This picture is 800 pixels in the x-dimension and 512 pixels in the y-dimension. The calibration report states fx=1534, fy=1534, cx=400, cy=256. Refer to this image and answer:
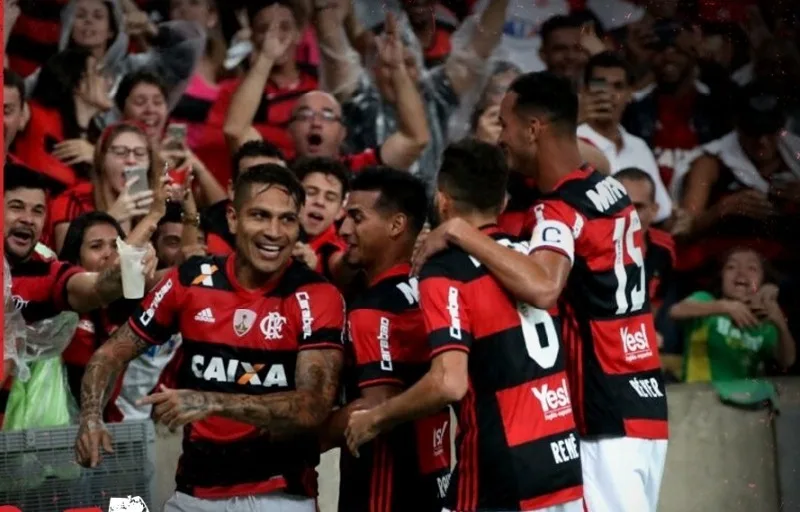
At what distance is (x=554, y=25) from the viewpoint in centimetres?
802

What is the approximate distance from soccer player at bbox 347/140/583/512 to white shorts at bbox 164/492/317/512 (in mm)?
567

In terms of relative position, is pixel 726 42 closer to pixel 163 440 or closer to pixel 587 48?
pixel 587 48

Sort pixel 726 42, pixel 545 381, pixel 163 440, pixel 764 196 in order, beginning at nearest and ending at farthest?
pixel 545 381
pixel 163 440
pixel 764 196
pixel 726 42

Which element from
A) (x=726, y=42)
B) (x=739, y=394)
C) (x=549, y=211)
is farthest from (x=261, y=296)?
(x=726, y=42)

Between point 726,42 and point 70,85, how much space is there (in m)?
3.64

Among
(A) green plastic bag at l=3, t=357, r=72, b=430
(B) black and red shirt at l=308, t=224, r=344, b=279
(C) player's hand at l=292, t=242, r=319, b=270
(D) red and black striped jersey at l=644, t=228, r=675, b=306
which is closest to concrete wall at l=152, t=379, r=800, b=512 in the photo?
(D) red and black striped jersey at l=644, t=228, r=675, b=306

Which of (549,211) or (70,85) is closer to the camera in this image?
(549,211)

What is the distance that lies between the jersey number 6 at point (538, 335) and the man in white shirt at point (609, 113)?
2.83m

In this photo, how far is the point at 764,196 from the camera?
7.94 m

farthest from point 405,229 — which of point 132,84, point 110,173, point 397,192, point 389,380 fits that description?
point 132,84

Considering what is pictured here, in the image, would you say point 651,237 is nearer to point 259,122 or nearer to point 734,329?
point 734,329

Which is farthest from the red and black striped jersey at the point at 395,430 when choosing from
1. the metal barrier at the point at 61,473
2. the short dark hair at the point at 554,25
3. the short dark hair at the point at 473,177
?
the short dark hair at the point at 554,25

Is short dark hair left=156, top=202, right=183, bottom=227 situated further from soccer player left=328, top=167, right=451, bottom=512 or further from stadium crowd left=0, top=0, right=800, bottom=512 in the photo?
soccer player left=328, top=167, right=451, bottom=512

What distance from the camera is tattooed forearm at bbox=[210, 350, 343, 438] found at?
15.8 feet
